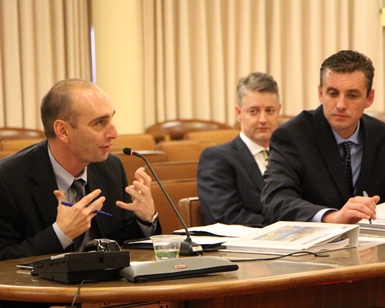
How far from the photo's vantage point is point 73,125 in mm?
3262

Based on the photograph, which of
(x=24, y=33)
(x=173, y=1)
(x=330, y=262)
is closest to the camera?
(x=330, y=262)

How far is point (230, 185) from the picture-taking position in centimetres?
433

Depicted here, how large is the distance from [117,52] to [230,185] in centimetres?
429

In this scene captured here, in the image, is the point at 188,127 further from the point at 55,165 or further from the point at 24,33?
the point at 55,165

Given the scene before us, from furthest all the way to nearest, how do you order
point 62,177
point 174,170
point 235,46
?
1. point 235,46
2. point 174,170
3. point 62,177

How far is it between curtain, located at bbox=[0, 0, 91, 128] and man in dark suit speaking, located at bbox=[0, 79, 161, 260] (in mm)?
5255

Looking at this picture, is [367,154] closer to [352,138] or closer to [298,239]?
[352,138]

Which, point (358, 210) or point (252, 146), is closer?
point (358, 210)

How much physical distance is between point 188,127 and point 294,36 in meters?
1.71

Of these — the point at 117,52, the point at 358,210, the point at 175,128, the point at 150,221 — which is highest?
the point at 117,52

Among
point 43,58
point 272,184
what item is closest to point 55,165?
point 272,184

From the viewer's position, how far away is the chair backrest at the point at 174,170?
15.0 feet

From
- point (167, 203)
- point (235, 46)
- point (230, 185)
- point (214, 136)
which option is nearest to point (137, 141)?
point (214, 136)

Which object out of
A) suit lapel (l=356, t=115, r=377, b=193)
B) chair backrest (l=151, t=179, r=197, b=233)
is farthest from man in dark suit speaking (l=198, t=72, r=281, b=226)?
suit lapel (l=356, t=115, r=377, b=193)
